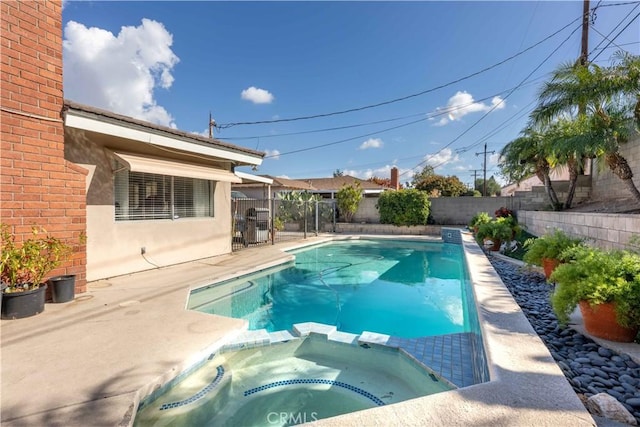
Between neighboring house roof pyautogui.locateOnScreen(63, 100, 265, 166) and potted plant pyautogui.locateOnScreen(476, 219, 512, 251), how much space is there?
10.4m

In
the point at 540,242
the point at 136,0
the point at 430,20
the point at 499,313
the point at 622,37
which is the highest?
the point at 430,20

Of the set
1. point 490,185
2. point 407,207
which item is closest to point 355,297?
point 407,207

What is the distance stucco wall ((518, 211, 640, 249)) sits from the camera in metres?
6.61

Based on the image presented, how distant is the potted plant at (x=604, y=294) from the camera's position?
3.56m

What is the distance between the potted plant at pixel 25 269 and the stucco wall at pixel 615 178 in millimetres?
17274

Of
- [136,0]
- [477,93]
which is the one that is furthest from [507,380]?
[477,93]

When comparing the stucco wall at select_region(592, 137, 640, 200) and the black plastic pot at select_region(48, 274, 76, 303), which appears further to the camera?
the stucco wall at select_region(592, 137, 640, 200)

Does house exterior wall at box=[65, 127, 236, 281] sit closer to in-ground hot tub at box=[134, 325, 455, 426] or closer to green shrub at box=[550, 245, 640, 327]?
in-ground hot tub at box=[134, 325, 455, 426]

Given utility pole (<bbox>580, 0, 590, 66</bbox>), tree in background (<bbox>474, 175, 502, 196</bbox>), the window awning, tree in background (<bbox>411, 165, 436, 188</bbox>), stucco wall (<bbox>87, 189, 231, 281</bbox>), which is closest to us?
stucco wall (<bbox>87, 189, 231, 281</bbox>)

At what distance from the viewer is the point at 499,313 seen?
453 centimetres

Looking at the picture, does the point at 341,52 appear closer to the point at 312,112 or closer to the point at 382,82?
the point at 382,82

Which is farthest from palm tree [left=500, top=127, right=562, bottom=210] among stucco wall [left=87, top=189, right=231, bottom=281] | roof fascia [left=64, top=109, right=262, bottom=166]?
stucco wall [left=87, top=189, right=231, bottom=281]

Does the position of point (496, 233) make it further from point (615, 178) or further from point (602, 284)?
point (602, 284)

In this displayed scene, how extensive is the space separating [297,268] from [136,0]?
12.0 metres
